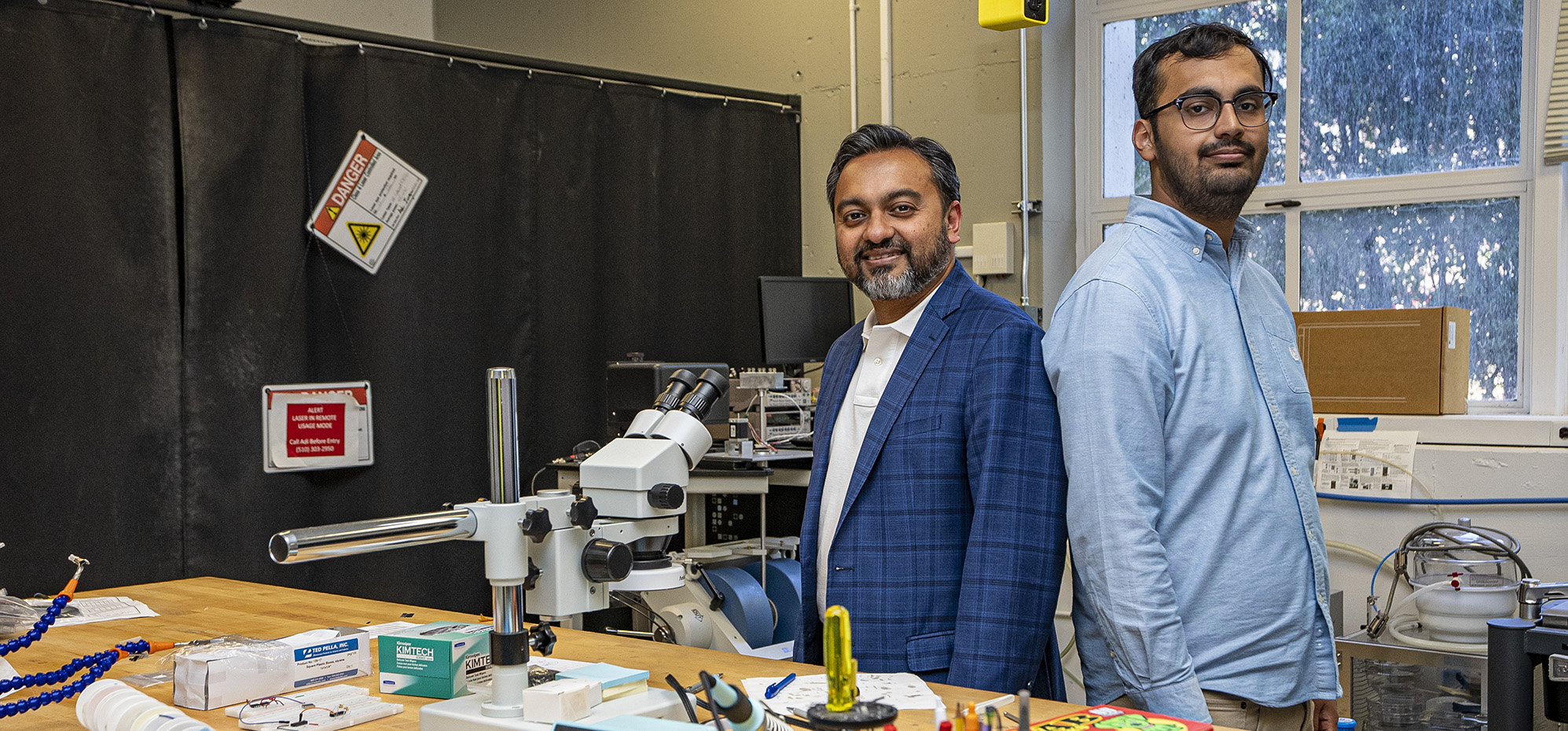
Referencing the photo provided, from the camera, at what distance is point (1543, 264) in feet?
10.5

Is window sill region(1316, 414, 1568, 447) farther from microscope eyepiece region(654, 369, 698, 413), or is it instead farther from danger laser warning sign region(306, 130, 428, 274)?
danger laser warning sign region(306, 130, 428, 274)

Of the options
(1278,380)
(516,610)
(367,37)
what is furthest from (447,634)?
(367,37)

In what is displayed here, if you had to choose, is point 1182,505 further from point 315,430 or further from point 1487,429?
point 315,430

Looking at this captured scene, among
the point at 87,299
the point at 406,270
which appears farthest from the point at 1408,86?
the point at 87,299

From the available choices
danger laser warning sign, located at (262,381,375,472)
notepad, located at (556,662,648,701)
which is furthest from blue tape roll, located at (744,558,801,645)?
notepad, located at (556,662,648,701)

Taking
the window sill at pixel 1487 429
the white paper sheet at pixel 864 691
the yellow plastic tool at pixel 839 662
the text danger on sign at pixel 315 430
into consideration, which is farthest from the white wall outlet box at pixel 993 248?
the yellow plastic tool at pixel 839 662

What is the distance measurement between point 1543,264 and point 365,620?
123 inches

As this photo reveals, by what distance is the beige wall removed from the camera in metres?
4.13

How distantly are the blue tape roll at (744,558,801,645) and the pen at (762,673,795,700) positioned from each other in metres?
2.22

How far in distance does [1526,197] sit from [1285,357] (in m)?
2.26

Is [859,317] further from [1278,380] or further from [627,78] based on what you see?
[1278,380]

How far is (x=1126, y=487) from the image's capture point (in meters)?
1.36

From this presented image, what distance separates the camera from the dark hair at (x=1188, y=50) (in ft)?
4.87

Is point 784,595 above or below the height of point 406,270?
below
